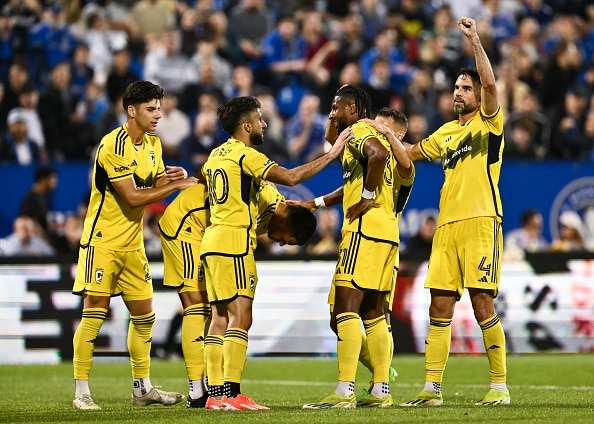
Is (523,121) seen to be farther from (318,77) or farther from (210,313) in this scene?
(210,313)

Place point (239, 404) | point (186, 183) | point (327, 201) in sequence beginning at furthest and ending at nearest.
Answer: point (327, 201), point (186, 183), point (239, 404)

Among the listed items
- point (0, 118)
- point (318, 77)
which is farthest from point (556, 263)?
point (0, 118)

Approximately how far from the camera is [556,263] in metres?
15.2

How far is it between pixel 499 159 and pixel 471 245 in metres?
0.76

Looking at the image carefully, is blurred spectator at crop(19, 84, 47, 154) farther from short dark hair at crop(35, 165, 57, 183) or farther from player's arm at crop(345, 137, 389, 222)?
player's arm at crop(345, 137, 389, 222)

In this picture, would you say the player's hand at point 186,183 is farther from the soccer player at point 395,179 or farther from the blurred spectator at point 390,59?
the blurred spectator at point 390,59

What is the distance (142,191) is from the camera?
9523 mm

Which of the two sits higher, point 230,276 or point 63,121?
point 63,121

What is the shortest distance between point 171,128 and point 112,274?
8.20 m

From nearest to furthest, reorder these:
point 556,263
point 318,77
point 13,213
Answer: point 556,263 < point 13,213 < point 318,77

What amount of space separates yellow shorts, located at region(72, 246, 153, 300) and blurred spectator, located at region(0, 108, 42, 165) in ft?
25.7

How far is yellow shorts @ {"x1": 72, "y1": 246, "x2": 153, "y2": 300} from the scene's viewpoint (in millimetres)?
9586

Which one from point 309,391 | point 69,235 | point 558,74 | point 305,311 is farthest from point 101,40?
point 309,391

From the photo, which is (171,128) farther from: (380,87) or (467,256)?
(467,256)
